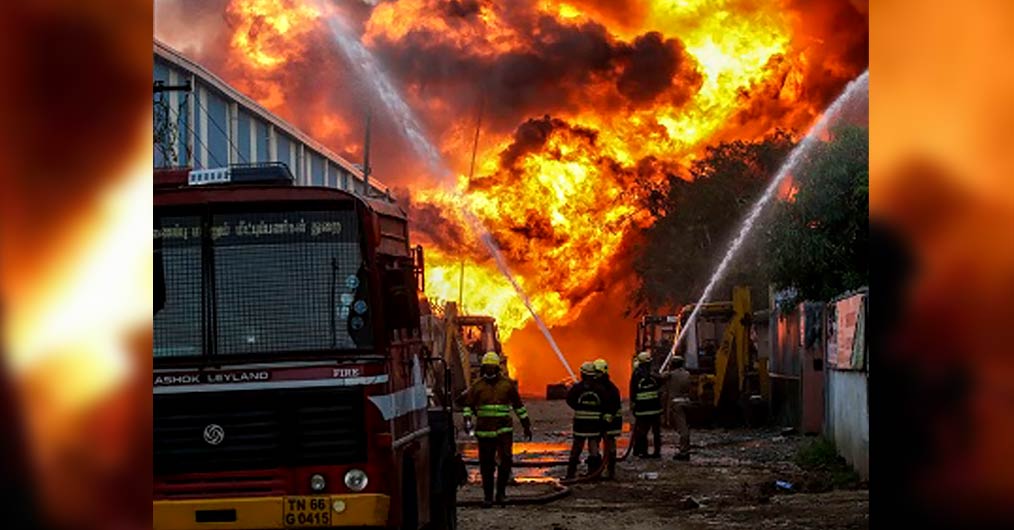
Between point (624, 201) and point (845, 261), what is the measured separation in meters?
18.7

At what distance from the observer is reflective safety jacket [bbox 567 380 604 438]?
810 inches

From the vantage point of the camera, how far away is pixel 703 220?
4938 centimetres

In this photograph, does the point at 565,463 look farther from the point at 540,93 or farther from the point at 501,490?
the point at 540,93

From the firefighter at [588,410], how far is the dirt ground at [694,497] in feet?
1.67

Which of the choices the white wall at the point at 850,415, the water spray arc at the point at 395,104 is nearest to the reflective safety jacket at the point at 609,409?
the white wall at the point at 850,415

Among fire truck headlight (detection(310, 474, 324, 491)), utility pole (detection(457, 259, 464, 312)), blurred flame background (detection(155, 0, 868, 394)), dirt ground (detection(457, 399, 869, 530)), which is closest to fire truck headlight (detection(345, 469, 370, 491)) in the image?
fire truck headlight (detection(310, 474, 324, 491))

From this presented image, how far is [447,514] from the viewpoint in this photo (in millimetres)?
13148

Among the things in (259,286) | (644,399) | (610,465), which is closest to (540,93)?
(644,399)

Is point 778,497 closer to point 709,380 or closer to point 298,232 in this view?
point 298,232

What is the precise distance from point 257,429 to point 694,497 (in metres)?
9.34

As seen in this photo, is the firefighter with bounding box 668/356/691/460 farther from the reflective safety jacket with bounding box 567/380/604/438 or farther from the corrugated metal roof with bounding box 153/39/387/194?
the corrugated metal roof with bounding box 153/39/387/194

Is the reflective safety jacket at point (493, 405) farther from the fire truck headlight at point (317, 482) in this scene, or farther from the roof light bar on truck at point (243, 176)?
the fire truck headlight at point (317, 482)

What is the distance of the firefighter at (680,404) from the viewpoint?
24709mm

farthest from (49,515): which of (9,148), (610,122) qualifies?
(610,122)
